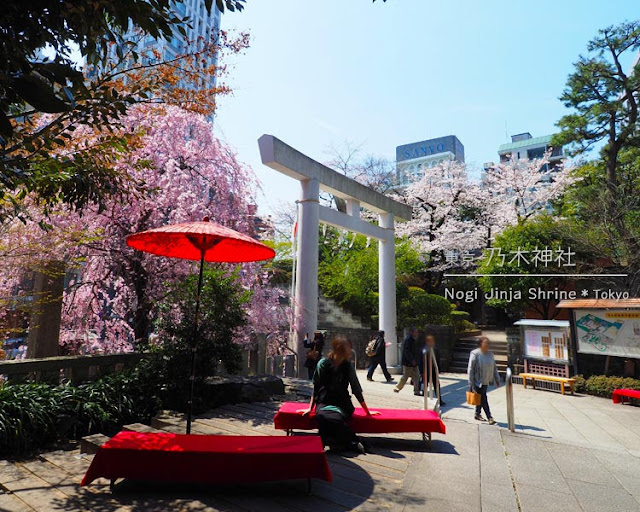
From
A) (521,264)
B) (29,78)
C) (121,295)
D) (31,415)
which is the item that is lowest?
(31,415)

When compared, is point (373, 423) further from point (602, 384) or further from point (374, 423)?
point (602, 384)

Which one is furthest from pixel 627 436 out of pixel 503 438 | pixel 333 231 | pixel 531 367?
pixel 333 231

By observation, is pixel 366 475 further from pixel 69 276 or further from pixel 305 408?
pixel 69 276

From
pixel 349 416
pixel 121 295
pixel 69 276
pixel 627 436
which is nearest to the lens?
pixel 349 416

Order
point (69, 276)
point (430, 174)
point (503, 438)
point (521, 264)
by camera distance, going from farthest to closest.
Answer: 1. point (430, 174)
2. point (521, 264)
3. point (69, 276)
4. point (503, 438)

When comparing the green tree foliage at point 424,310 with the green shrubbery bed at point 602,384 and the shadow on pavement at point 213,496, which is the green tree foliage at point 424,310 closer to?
the green shrubbery bed at point 602,384

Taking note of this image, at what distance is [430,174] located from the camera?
987 inches

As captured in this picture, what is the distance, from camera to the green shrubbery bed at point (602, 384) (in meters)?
10.9

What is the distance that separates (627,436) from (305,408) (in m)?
6.03

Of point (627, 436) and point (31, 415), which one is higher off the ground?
point (31, 415)

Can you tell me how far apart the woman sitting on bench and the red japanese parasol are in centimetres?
155

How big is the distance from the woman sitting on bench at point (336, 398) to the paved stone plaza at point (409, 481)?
208 mm

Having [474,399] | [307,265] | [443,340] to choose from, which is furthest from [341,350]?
[443,340]

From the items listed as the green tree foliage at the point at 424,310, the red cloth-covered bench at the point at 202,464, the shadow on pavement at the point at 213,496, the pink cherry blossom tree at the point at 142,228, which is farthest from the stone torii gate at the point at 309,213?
the red cloth-covered bench at the point at 202,464
